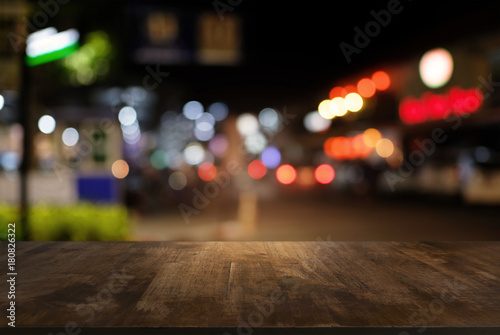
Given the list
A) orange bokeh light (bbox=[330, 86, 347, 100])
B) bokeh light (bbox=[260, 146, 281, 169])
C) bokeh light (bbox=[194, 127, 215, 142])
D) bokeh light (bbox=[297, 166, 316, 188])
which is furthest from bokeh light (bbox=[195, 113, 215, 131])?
bokeh light (bbox=[297, 166, 316, 188])

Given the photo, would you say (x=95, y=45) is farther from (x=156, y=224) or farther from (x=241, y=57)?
(x=156, y=224)

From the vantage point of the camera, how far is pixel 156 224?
543 inches

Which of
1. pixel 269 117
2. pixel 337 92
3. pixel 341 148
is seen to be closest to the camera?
pixel 337 92

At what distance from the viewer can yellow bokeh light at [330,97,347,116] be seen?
29803 millimetres

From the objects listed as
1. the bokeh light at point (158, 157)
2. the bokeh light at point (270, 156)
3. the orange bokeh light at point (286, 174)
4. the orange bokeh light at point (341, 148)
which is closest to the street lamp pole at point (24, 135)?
the orange bokeh light at point (286, 174)

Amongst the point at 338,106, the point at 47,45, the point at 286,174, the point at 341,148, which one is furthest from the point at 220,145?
the point at 47,45

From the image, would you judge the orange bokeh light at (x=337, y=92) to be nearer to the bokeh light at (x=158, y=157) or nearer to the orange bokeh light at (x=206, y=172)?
the orange bokeh light at (x=206, y=172)

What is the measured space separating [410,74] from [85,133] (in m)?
15.7

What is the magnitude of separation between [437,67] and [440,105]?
1.84 meters

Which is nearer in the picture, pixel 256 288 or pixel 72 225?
pixel 256 288

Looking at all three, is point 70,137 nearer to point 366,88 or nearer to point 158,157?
point 366,88

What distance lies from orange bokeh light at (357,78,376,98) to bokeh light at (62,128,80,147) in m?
17.9

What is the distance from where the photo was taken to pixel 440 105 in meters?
20.0

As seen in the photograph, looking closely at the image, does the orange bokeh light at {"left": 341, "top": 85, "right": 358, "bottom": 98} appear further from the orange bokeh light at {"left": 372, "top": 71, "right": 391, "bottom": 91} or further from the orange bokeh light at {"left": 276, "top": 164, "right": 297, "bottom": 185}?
the orange bokeh light at {"left": 276, "top": 164, "right": 297, "bottom": 185}
